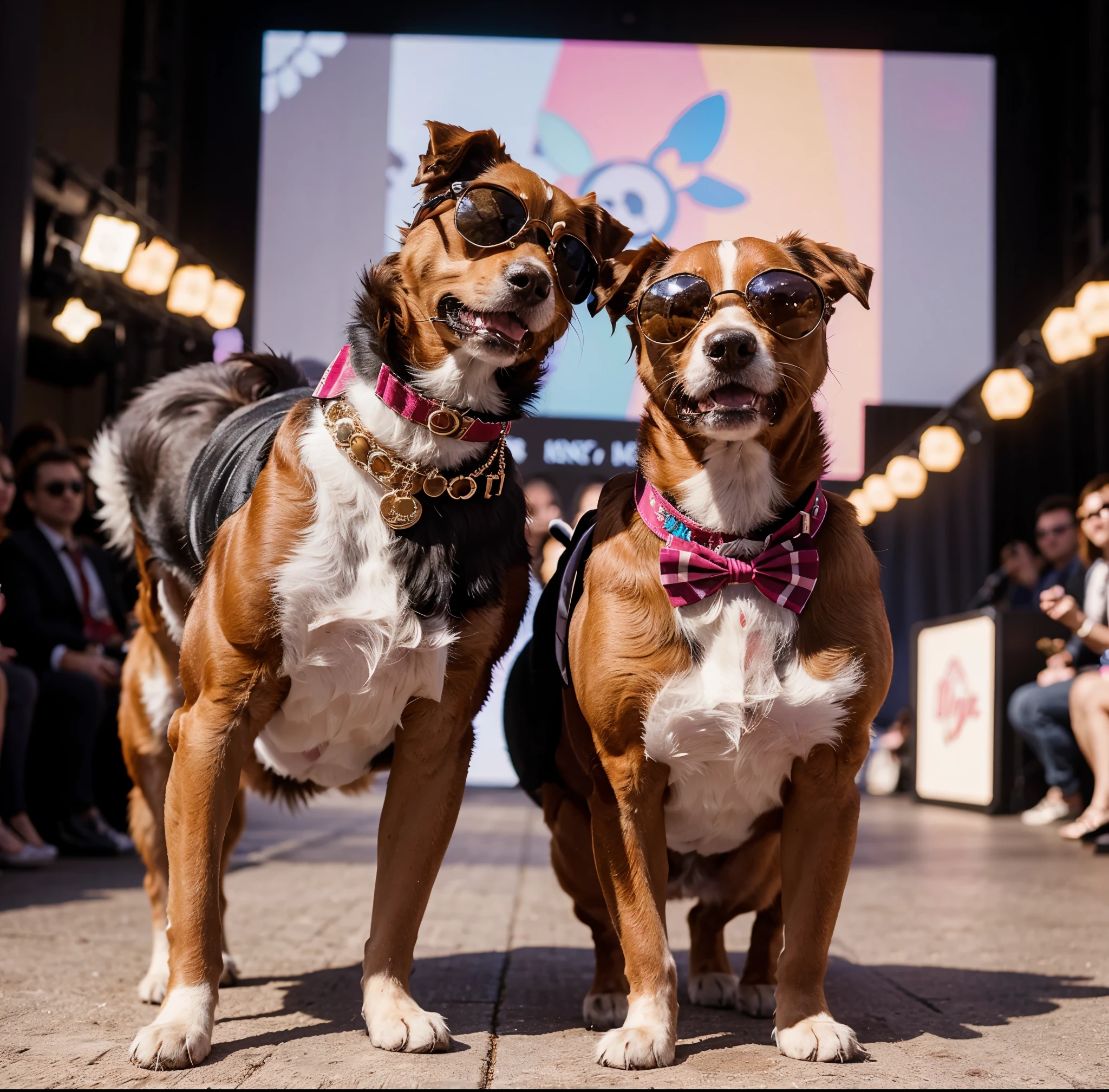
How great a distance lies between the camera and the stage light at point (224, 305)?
1094cm

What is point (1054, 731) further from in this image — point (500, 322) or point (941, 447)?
point (500, 322)

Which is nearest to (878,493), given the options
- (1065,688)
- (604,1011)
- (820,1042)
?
(1065,688)

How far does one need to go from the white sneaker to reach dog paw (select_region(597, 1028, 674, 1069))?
20.6 feet

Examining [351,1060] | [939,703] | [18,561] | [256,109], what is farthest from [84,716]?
[256,109]

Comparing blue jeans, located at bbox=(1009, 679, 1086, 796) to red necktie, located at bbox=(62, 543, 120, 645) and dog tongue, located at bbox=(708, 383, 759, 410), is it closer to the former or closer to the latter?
red necktie, located at bbox=(62, 543, 120, 645)

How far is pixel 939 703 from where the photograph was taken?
953cm

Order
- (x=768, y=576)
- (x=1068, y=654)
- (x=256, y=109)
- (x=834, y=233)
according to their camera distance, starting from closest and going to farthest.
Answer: (x=768, y=576) < (x=1068, y=654) < (x=834, y=233) < (x=256, y=109)

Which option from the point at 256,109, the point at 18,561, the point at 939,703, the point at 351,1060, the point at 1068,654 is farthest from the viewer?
the point at 256,109

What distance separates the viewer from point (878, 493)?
46.0ft

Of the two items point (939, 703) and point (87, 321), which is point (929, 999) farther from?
point (87, 321)

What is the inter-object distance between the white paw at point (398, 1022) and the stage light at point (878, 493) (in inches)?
477

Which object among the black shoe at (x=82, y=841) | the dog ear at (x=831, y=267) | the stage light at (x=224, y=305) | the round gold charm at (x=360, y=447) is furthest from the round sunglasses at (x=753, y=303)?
the stage light at (x=224, y=305)

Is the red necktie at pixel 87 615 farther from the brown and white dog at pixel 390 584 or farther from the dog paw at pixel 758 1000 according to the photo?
the dog paw at pixel 758 1000

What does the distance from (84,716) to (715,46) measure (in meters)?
8.82
